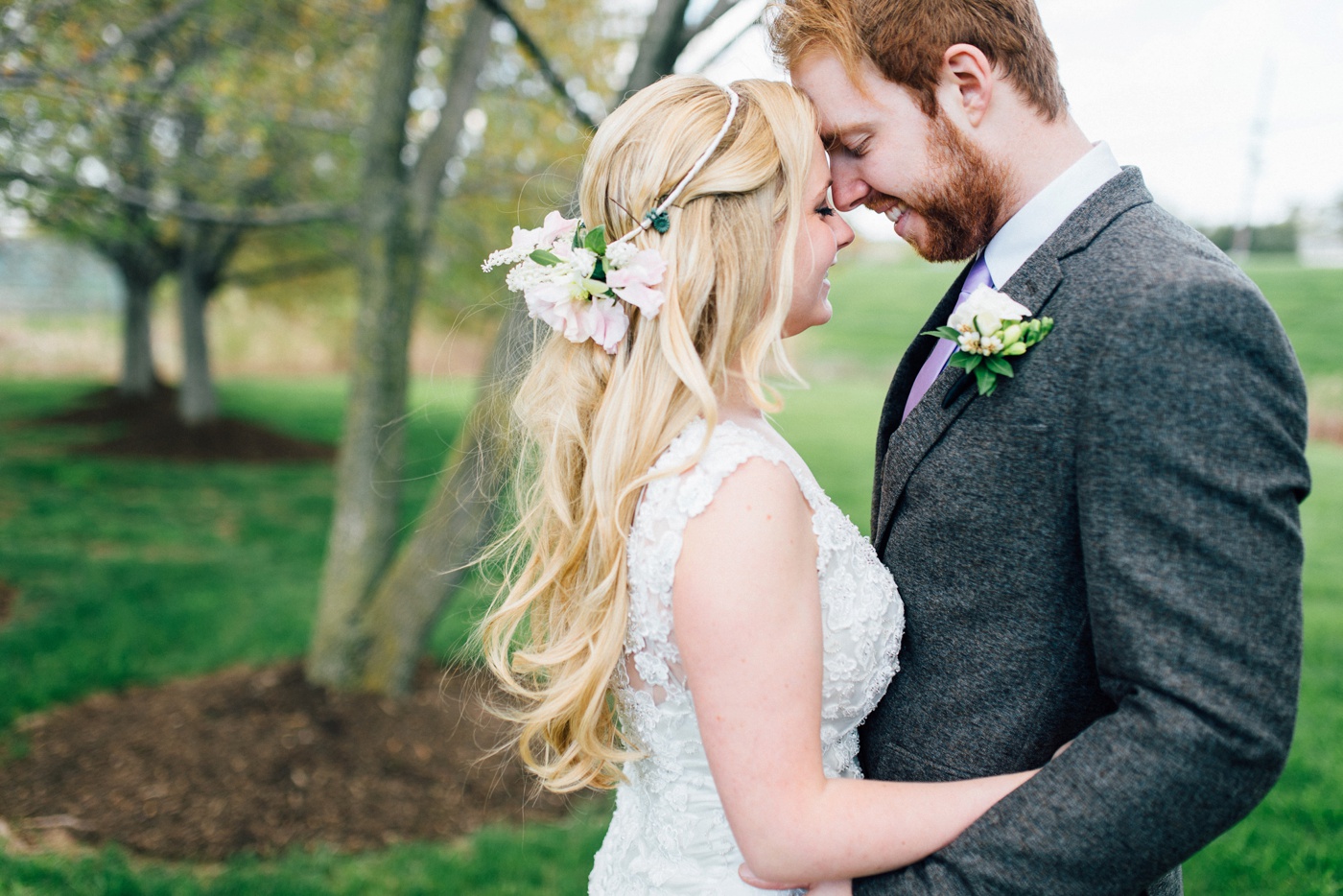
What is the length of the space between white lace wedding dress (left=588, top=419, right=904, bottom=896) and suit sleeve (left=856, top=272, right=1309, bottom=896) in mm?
405

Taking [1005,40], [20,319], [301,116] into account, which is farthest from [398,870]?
[20,319]

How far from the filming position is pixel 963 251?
196cm

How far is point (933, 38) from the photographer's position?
1.79m

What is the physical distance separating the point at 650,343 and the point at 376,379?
3346 millimetres

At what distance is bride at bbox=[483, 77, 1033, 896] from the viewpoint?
146 cm

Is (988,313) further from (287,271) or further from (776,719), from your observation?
(287,271)

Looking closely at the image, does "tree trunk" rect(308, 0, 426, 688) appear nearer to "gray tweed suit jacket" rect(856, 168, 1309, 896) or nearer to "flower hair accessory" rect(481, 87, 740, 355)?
"flower hair accessory" rect(481, 87, 740, 355)

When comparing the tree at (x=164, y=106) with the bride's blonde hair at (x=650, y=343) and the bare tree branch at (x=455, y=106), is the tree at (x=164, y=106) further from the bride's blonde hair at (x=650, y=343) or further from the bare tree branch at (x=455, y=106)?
the bride's blonde hair at (x=650, y=343)

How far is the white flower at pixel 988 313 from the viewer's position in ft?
4.89

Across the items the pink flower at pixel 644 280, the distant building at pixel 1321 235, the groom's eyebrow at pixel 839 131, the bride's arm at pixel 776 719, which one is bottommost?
the bride's arm at pixel 776 719

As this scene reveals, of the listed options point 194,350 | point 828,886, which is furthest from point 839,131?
point 194,350

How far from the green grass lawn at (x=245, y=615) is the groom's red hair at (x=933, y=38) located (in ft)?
4.09

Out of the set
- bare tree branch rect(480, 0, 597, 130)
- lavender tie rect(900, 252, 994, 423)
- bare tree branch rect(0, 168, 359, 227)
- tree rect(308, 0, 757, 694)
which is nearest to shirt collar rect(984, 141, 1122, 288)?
lavender tie rect(900, 252, 994, 423)

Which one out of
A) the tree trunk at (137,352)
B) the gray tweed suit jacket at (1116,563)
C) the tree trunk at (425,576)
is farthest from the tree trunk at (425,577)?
the tree trunk at (137,352)
